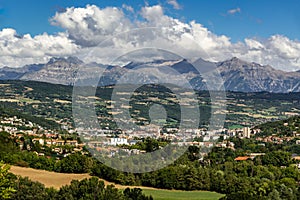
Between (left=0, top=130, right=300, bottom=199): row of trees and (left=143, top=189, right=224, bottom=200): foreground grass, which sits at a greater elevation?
(left=0, top=130, right=300, bottom=199): row of trees

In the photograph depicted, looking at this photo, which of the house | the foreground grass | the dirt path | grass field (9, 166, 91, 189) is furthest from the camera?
the house

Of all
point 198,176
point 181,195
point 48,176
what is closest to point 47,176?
point 48,176

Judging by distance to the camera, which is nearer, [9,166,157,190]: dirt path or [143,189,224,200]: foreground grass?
[143,189,224,200]: foreground grass

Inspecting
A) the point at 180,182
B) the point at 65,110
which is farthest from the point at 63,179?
the point at 65,110

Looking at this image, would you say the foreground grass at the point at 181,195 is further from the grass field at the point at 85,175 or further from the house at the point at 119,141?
the house at the point at 119,141

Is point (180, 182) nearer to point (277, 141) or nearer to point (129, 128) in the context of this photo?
point (129, 128)

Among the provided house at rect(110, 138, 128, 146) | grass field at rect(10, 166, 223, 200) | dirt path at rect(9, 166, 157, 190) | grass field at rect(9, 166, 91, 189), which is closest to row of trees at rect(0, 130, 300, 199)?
grass field at rect(10, 166, 223, 200)

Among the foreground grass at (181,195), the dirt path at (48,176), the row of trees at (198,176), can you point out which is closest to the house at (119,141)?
the row of trees at (198,176)

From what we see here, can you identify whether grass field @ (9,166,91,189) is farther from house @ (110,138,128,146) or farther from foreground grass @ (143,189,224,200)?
house @ (110,138,128,146)

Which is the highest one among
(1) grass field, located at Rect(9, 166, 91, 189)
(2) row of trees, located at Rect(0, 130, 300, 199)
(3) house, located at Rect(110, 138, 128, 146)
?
(3) house, located at Rect(110, 138, 128, 146)
